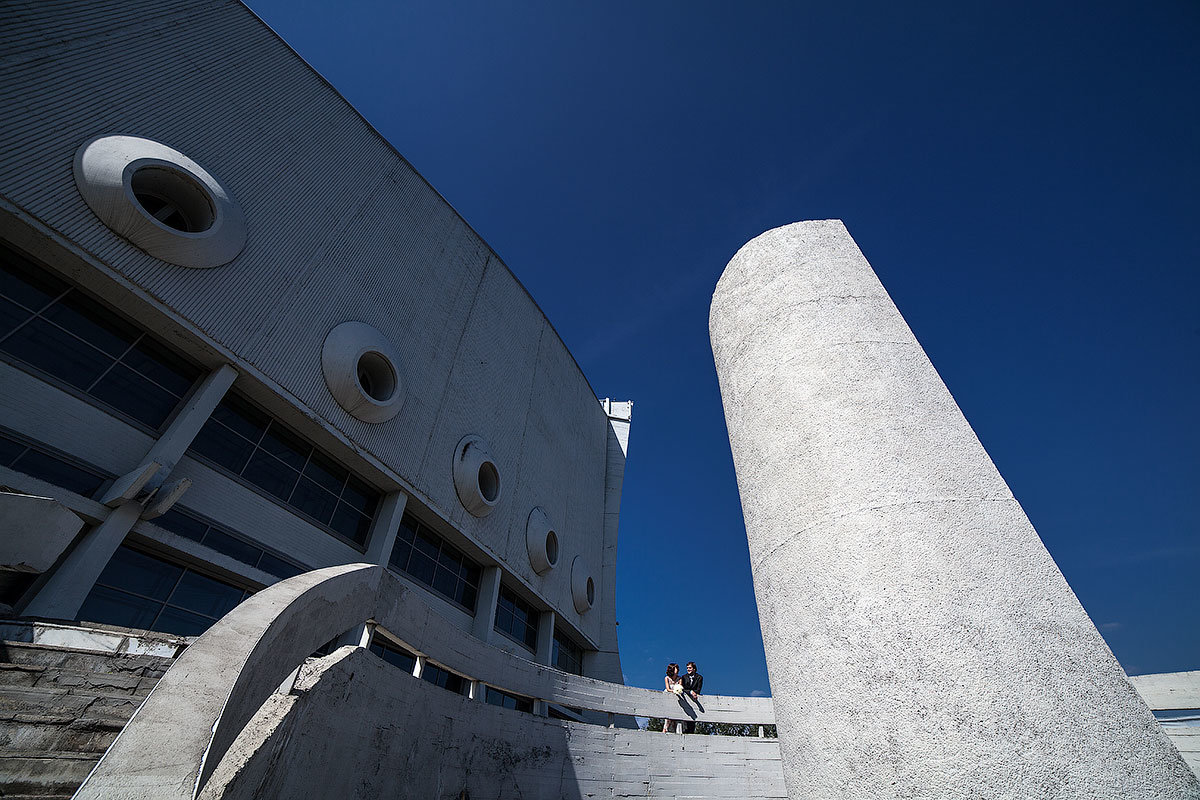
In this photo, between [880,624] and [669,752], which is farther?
[669,752]

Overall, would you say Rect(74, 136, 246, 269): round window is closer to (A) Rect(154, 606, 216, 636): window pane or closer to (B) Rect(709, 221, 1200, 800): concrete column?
(A) Rect(154, 606, 216, 636): window pane

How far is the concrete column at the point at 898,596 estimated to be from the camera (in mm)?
2084

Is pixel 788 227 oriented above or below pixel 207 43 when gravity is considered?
below

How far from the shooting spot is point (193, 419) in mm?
9484

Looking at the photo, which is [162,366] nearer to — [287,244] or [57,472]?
[57,472]

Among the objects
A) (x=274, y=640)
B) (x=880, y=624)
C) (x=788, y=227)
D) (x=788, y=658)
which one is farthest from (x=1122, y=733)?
(x=274, y=640)

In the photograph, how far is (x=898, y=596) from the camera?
2.49 meters

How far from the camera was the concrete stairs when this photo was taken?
2322 millimetres

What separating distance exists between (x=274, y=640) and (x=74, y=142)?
11.1 metres

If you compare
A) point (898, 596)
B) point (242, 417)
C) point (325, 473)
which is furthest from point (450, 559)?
point (898, 596)

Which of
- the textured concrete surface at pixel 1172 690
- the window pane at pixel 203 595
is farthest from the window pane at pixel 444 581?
the textured concrete surface at pixel 1172 690

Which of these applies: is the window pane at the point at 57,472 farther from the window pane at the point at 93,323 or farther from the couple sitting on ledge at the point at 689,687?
the couple sitting on ledge at the point at 689,687

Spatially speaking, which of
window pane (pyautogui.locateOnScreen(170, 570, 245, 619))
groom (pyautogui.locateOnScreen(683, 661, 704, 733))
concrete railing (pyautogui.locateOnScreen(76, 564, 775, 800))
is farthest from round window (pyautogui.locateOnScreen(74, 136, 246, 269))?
groom (pyautogui.locateOnScreen(683, 661, 704, 733))

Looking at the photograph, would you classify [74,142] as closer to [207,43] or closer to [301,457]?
[207,43]
